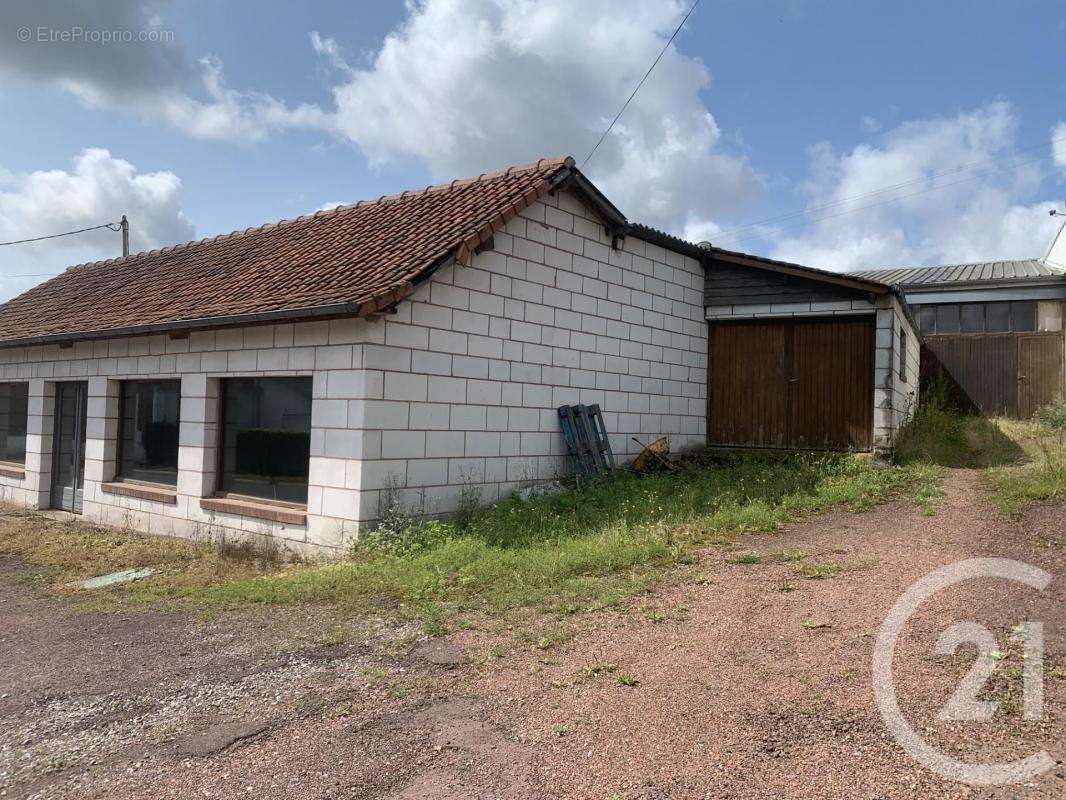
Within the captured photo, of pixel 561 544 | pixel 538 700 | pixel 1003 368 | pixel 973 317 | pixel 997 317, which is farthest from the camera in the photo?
pixel 973 317

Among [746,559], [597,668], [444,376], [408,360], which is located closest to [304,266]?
[408,360]

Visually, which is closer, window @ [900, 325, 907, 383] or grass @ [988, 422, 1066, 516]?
grass @ [988, 422, 1066, 516]

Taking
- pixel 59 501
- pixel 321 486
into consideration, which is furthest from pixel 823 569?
pixel 59 501

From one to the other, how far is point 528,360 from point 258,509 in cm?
383

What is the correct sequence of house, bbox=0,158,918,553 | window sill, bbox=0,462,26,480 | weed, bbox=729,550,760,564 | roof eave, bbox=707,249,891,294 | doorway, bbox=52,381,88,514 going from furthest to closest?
1. window sill, bbox=0,462,26,480
2. doorway, bbox=52,381,88,514
3. roof eave, bbox=707,249,891,294
4. house, bbox=0,158,918,553
5. weed, bbox=729,550,760,564

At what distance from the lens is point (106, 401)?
10.6 m

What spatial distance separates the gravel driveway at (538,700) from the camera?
316cm

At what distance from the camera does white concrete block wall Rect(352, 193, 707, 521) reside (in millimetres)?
7828

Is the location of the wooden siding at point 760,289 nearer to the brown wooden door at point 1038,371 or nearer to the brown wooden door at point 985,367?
the brown wooden door at point 985,367

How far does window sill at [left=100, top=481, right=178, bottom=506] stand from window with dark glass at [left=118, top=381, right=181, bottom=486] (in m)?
0.11

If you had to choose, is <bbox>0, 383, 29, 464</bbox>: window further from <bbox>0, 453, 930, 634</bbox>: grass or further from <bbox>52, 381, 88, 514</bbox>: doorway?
<bbox>0, 453, 930, 634</bbox>: grass

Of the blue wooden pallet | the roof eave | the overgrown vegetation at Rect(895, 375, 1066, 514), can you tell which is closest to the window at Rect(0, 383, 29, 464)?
the blue wooden pallet

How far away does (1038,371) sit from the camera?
15.8 m

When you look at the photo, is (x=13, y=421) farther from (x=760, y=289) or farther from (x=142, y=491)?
(x=760, y=289)
